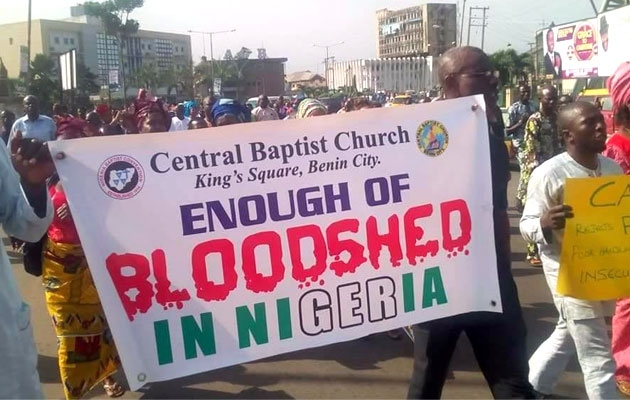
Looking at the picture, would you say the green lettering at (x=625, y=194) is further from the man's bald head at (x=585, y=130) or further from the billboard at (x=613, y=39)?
the billboard at (x=613, y=39)

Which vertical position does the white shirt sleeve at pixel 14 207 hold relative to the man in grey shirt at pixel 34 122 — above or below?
below

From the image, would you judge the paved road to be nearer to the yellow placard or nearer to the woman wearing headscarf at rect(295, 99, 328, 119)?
the yellow placard

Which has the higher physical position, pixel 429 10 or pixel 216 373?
pixel 429 10

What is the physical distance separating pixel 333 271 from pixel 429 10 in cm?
11933

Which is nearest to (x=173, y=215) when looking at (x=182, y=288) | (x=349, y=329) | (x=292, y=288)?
(x=182, y=288)

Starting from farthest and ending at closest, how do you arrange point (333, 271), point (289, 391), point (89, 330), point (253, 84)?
point (253, 84) < point (289, 391) < point (89, 330) < point (333, 271)

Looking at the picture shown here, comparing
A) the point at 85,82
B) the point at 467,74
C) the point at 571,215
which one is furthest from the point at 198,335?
the point at 85,82

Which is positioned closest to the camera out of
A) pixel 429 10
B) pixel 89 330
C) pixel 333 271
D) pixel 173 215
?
pixel 173 215

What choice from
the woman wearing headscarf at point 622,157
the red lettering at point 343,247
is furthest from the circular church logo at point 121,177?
the woman wearing headscarf at point 622,157

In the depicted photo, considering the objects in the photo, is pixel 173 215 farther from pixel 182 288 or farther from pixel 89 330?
pixel 89 330

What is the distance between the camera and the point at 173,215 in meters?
2.48

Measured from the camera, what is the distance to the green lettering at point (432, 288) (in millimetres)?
2717

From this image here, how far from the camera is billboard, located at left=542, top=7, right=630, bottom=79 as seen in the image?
18797 millimetres

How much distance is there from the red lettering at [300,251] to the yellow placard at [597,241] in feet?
3.44
